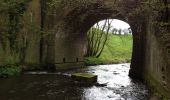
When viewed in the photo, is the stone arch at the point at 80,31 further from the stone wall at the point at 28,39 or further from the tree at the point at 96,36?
the tree at the point at 96,36

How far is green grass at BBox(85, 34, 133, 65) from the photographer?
31848 mm

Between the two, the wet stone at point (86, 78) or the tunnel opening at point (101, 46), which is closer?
the wet stone at point (86, 78)

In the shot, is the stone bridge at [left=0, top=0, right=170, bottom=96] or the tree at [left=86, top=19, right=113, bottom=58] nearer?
the stone bridge at [left=0, top=0, right=170, bottom=96]

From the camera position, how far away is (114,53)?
1535 inches

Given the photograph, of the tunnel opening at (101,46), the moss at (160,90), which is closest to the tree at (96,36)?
the tunnel opening at (101,46)

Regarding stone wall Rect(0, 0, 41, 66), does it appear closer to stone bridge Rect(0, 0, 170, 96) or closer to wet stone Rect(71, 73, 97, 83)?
stone bridge Rect(0, 0, 170, 96)

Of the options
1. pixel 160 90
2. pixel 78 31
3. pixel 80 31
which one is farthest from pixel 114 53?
pixel 160 90

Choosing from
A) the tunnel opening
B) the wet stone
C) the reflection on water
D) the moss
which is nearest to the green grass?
the tunnel opening

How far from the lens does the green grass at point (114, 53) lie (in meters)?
31.8

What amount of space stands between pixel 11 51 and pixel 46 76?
395 centimetres

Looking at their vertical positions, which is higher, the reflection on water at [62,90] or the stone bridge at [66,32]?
the stone bridge at [66,32]

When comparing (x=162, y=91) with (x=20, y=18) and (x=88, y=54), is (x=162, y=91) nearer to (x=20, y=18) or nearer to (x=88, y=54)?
(x=20, y=18)

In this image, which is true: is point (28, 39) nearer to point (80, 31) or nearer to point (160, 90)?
point (80, 31)

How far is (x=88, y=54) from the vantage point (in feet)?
110
